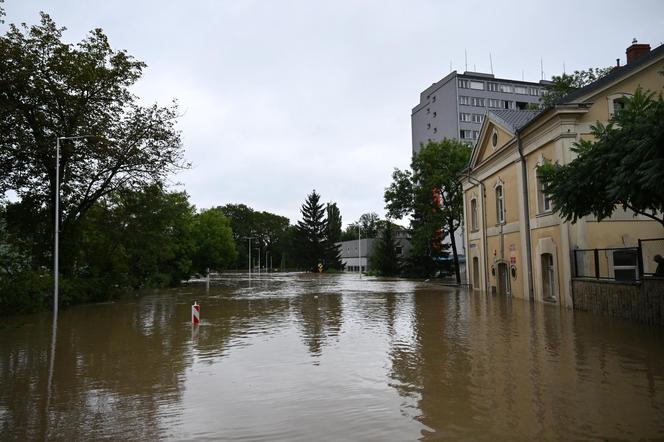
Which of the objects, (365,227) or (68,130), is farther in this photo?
(365,227)

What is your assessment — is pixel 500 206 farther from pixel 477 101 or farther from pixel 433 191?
pixel 477 101

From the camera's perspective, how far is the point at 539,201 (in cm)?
2170

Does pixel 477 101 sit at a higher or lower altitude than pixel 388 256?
higher

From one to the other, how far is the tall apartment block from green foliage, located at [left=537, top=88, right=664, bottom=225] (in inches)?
2347

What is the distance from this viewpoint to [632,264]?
18.2 metres

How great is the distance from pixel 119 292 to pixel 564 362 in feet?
90.8

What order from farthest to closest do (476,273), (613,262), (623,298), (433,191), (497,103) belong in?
(497,103), (433,191), (476,273), (613,262), (623,298)

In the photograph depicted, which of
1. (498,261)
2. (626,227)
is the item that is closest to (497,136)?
(498,261)

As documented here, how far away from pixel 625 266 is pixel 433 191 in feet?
86.5

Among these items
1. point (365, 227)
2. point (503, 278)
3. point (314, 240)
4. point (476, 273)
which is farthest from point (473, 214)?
point (365, 227)

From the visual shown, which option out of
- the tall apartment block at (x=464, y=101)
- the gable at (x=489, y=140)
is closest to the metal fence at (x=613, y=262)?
the gable at (x=489, y=140)

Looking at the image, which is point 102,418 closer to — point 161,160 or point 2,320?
point 2,320

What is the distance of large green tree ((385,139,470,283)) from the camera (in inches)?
1724

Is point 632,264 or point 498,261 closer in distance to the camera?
point 632,264
